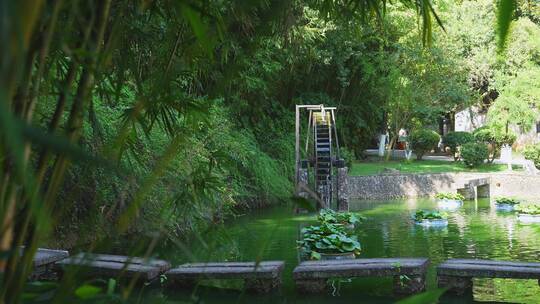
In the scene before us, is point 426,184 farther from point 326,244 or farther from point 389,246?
point 326,244

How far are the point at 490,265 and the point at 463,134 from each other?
1730cm

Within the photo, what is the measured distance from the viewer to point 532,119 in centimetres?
1841

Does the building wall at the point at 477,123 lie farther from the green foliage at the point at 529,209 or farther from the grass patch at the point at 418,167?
the green foliage at the point at 529,209

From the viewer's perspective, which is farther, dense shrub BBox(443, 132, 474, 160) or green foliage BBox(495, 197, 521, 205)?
dense shrub BBox(443, 132, 474, 160)

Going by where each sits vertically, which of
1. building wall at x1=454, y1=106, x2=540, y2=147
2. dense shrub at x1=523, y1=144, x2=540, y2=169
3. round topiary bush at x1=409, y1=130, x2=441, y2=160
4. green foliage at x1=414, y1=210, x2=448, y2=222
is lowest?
green foliage at x1=414, y1=210, x2=448, y2=222

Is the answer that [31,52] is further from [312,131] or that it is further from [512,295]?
[312,131]

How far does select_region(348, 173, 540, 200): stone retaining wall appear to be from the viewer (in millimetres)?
15750

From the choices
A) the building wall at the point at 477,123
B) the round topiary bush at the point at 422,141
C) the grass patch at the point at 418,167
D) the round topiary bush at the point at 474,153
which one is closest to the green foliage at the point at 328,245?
the grass patch at the point at 418,167

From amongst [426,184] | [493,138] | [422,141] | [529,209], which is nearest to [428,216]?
[529,209]

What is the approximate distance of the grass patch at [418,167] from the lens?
59.2ft

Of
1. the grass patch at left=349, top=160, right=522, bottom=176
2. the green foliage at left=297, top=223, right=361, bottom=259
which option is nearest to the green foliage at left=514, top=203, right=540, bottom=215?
the green foliage at left=297, top=223, right=361, bottom=259

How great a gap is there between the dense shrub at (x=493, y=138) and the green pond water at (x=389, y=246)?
200 inches

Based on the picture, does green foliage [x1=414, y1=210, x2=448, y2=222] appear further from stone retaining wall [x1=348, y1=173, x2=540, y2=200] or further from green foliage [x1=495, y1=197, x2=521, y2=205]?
stone retaining wall [x1=348, y1=173, x2=540, y2=200]

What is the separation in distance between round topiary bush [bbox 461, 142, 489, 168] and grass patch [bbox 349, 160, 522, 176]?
0.19 m
